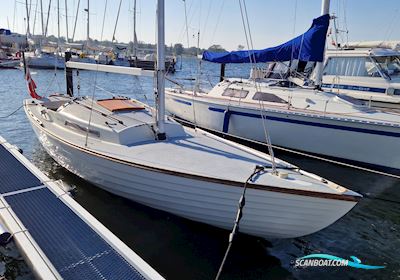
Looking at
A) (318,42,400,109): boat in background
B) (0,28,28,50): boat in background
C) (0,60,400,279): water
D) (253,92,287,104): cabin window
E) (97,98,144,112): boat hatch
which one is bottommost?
(0,60,400,279): water

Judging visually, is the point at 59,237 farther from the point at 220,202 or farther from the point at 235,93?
the point at 235,93

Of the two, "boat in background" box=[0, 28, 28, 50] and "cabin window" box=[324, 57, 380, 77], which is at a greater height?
"boat in background" box=[0, 28, 28, 50]

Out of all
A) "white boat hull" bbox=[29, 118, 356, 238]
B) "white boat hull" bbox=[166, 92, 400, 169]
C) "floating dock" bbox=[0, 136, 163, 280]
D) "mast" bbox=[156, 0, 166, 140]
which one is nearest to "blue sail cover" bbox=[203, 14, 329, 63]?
"white boat hull" bbox=[166, 92, 400, 169]

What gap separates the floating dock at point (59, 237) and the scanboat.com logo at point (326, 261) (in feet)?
9.44

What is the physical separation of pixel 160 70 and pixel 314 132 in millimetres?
5557

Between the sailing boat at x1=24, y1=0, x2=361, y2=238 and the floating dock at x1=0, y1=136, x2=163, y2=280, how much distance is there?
3.99 feet

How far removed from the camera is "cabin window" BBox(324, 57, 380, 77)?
13586 millimetres

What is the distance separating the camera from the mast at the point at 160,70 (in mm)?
6332

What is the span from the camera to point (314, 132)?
33.1 feet

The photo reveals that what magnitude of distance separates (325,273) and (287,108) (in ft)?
20.7

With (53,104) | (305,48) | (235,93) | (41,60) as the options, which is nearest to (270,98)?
(235,93)

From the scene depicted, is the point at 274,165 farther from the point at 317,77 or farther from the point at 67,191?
the point at 317,77

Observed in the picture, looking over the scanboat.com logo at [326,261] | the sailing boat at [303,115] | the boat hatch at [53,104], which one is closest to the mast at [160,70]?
the sailing boat at [303,115]

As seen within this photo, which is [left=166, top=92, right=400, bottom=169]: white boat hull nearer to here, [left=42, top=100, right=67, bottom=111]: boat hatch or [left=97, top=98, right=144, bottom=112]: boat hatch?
[left=97, top=98, right=144, bottom=112]: boat hatch
